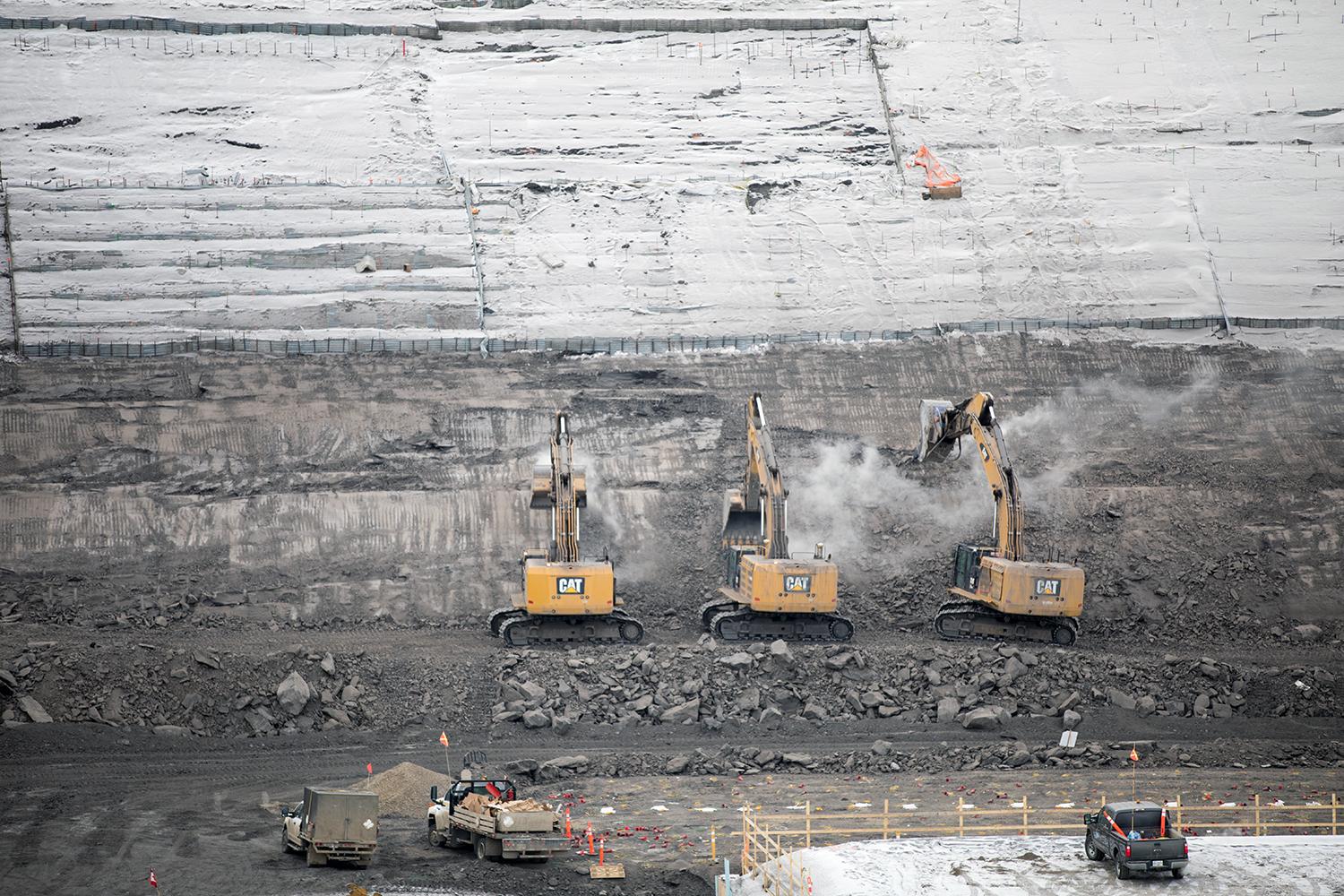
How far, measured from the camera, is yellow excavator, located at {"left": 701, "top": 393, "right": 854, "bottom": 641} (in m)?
31.7

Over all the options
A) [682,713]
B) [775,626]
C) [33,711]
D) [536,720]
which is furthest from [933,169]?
[33,711]

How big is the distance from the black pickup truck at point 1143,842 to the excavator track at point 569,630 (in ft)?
41.2

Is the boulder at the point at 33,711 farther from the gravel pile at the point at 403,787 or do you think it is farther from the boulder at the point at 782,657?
the boulder at the point at 782,657

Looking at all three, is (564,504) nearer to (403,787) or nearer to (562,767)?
(562,767)

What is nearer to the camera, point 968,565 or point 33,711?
point 33,711

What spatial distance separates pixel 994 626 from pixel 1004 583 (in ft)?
3.76

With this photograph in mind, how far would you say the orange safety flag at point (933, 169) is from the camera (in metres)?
46.4

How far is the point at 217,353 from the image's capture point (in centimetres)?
3919

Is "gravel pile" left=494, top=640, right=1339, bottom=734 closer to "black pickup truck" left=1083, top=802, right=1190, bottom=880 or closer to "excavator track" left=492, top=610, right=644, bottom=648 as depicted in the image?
"excavator track" left=492, top=610, right=644, bottom=648

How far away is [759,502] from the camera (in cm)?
3378

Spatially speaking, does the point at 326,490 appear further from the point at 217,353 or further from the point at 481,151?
the point at 481,151

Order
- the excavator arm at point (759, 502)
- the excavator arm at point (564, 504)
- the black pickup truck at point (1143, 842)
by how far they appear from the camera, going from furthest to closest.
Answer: the excavator arm at point (759, 502) < the excavator arm at point (564, 504) < the black pickup truck at point (1143, 842)

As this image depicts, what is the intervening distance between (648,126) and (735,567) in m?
18.1

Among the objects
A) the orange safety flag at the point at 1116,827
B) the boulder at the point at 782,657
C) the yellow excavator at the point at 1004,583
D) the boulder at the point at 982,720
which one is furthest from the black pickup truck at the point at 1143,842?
the yellow excavator at the point at 1004,583
